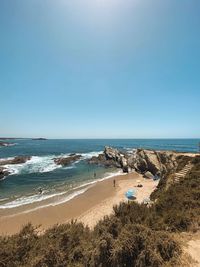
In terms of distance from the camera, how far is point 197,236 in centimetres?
842

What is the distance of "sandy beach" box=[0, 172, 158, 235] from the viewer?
16.7 metres

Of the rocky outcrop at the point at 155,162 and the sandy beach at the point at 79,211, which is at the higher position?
the rocky outcrop at the point at 155,162

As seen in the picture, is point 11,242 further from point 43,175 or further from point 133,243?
point 43,175

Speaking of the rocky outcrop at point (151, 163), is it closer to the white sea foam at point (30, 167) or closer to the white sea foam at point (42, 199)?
the white sea foam at point (30, 167)

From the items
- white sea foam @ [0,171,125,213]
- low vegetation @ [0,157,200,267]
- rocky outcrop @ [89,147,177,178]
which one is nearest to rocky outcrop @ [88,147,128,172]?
rocky outcrop @ [89,147,177,178]

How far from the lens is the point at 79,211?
63.9 ft

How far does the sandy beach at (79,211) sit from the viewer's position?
1666 cm

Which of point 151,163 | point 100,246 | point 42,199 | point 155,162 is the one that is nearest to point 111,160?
point 151,163

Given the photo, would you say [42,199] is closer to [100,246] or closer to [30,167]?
[100,246]

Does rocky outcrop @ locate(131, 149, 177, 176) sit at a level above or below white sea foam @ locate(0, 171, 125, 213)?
above

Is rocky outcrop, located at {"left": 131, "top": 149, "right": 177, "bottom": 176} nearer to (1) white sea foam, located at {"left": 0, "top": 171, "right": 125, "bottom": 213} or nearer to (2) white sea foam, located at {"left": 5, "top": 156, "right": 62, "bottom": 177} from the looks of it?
(1) white sea foam, located at {"left": 0, "top": 171, "right": 125, "bottom": 213}

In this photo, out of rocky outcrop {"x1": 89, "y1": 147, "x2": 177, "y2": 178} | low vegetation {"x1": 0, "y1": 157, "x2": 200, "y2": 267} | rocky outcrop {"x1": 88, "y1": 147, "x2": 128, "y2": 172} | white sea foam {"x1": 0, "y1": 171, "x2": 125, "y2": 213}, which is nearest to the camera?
low vegetation {"x1": 0, "y1": 157, "x2": 200, "y2": 267}

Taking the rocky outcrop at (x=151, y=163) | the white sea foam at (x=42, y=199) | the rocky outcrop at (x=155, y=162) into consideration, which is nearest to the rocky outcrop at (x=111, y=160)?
the rocky outcrop at (x=151, y=163)

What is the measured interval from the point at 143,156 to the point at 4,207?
27.8m
